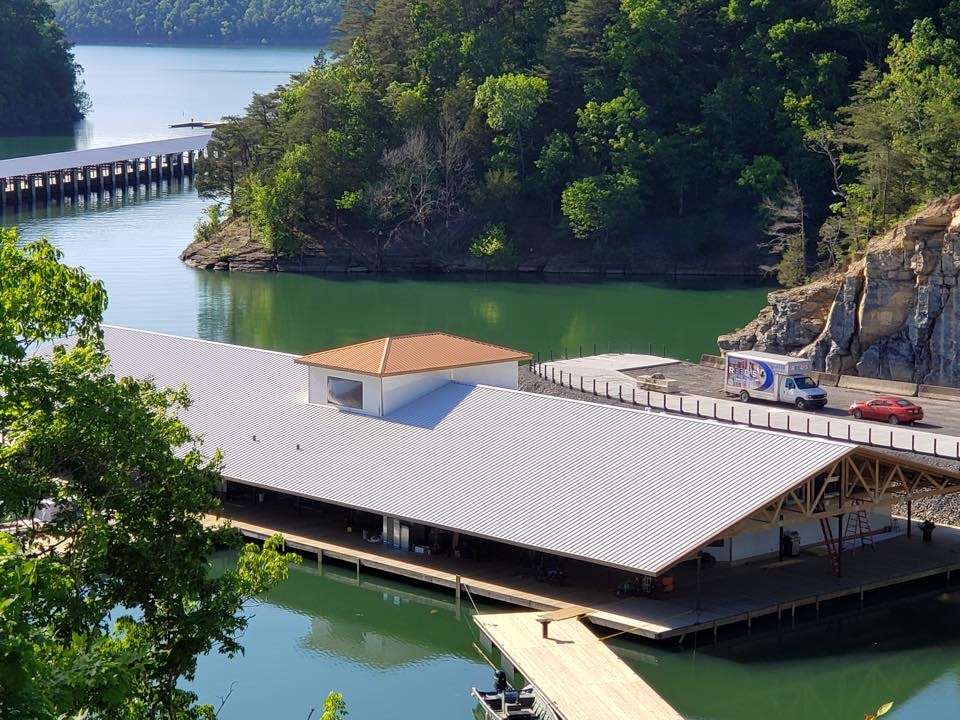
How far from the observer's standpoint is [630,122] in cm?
10869

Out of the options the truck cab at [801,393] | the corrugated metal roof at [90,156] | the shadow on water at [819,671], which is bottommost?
the corrugated metal roof at [90,156]

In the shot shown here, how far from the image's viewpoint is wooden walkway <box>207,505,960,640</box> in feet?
141

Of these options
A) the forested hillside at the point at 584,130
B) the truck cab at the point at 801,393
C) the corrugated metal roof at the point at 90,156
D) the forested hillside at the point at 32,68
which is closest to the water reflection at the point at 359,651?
the truck cab at the point at 801,393

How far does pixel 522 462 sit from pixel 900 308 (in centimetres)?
2675

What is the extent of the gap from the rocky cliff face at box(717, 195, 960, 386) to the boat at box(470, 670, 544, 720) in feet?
112

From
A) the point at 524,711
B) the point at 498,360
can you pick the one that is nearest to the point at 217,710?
the point at 524,711

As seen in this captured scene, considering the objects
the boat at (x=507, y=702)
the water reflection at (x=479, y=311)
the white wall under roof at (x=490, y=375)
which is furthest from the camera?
the water reflection at (x=479, y=311)

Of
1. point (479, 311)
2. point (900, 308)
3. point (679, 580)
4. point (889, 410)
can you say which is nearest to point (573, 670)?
point (679, 580)

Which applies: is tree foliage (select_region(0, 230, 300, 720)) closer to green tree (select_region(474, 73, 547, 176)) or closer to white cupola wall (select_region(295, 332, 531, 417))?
white cupola wall (select_region(295, 332, 531, 417))

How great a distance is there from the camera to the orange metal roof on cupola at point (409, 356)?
5316 centimetres

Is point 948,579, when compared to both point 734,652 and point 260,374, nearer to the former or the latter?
point 734,652

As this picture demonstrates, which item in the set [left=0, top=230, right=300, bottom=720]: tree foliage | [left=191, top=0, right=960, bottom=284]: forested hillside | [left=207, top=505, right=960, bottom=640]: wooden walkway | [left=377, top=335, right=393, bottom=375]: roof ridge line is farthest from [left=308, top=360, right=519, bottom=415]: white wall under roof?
[left=191, top=0, right=960, bottom=284]: forested hillside

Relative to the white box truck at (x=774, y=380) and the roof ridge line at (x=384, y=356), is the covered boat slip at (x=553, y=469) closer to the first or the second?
the roof ridge line at (x=384, y=356)

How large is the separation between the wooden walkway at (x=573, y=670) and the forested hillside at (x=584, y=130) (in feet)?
209
